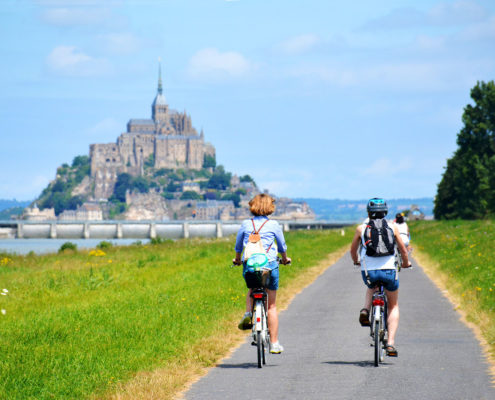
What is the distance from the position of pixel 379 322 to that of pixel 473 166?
249 ft

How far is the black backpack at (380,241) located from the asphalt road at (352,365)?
1.34 m

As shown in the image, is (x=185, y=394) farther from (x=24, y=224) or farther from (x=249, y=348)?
(x=24, y=224)

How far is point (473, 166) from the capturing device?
8244cm

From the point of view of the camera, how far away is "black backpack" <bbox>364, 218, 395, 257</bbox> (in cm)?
972

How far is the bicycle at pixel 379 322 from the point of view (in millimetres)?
9570

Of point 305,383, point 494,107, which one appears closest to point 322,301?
point 305,383

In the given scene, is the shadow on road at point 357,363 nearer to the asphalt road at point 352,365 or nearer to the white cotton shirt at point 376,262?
the asphalt road at point 352,365

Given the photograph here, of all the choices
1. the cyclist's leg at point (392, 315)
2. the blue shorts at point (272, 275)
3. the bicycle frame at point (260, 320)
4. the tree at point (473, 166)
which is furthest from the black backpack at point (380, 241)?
the tree at point (473, 166)

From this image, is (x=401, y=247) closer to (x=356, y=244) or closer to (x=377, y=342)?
(x=356, y=244)

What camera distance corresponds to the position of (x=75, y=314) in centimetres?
1471

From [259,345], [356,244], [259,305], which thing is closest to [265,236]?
[259,305]

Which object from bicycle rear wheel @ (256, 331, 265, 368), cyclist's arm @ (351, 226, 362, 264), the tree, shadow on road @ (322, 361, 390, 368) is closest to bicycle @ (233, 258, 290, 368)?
bicycle rear wheel @ (256, 331, 265, 368)

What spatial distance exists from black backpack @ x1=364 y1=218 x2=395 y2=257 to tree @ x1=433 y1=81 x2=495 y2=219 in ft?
229

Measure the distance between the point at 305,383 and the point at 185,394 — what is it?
1292mm
